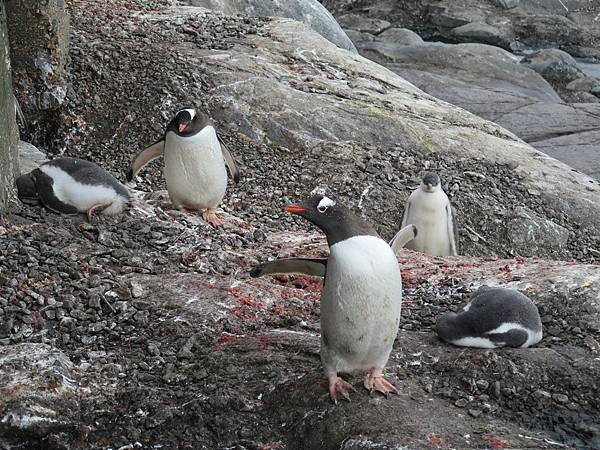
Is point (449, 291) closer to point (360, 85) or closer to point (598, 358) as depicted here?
point (598, 358)

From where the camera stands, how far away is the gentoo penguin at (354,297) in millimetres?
4445

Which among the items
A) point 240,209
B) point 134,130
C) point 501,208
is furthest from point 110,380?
point 501,208

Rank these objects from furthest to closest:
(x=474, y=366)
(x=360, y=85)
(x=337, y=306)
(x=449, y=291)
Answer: (x=360, y=85), (x=449, y=291), (x=474, y=366), (x=337, y=306)

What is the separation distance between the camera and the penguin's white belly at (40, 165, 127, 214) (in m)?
6.47

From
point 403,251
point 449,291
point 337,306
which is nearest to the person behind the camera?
point 337,306

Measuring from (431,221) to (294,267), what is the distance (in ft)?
12.6

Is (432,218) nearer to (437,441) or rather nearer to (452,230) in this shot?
(452,230)

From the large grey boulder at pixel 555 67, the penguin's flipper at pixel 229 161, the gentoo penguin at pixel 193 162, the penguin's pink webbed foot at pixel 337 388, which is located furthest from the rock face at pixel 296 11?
the penguin's pink webbed foot at pixel 337 388

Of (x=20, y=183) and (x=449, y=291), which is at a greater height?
A: (x=20, y=183)

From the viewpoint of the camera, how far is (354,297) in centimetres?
447

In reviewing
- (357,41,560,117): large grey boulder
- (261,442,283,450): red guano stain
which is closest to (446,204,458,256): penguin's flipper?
(261,442,283,450): red guano stain

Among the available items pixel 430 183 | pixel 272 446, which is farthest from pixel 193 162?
pixel 272 446

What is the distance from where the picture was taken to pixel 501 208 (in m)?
9.33

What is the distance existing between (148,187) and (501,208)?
3345mm
